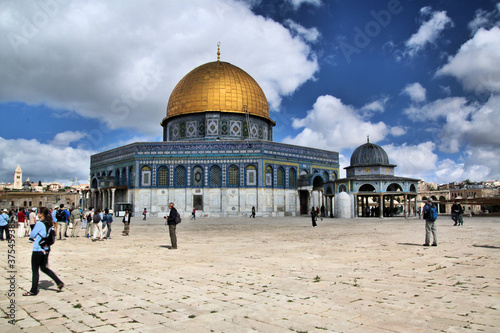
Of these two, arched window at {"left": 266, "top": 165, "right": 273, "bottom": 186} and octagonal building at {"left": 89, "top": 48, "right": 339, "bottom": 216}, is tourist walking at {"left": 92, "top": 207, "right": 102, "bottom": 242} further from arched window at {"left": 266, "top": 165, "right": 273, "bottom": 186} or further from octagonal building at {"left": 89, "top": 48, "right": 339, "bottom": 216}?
arched window at {"left": 266, "top": 165, "right": 273, "bottom": 186}

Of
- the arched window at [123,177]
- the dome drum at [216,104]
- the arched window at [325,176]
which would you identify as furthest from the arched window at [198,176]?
the arched window at [325,176]

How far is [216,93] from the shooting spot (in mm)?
46938

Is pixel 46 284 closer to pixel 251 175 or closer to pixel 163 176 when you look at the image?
pixel 251 175

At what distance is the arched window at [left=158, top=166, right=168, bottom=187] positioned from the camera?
42906 mm

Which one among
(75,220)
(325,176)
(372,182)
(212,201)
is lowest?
(75,220)

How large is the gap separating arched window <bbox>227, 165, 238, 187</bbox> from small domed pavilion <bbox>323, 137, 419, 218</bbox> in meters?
9.07

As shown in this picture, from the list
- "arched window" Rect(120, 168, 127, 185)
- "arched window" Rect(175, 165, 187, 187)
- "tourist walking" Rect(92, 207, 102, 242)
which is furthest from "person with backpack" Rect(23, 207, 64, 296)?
"arched window" Rect(120, 168, 127, 185)

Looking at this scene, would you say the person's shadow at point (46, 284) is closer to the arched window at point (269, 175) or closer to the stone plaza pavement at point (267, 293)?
the stone plaza pavement at point (267, 293)

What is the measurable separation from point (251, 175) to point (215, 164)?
3.95m

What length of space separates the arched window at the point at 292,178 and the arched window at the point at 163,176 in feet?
43.3

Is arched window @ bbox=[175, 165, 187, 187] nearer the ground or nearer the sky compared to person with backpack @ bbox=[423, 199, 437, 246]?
nearer the sky

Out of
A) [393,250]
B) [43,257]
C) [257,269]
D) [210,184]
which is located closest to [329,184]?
[210,184]

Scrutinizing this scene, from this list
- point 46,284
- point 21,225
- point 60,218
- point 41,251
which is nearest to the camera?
point 41,251

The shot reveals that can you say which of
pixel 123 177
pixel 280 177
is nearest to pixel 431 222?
pixel 280 177
